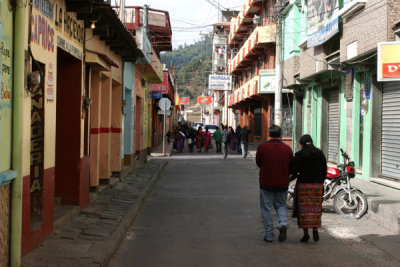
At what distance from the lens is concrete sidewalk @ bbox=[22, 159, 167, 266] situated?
6.05 meters

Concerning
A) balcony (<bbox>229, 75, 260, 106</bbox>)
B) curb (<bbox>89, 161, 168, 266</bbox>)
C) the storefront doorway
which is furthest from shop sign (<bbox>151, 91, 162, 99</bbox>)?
the storefront doorway

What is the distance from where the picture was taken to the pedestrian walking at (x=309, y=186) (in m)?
7.62

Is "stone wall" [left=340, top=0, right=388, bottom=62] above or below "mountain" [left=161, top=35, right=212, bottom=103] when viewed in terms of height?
below

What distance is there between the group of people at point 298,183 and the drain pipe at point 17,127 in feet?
12.1

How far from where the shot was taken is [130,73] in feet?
57.2

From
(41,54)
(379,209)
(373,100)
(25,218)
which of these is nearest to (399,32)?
(373,100)

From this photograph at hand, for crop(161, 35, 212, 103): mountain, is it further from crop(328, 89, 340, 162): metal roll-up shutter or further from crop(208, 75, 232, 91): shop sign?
crop(328, 89, 340, 162): metal roll-up shutter

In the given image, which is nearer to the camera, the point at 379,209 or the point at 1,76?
the point at 1,76

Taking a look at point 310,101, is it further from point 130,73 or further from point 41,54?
point 41,54

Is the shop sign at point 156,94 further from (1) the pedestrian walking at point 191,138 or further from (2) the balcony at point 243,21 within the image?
(2) the balcony at point 243,21

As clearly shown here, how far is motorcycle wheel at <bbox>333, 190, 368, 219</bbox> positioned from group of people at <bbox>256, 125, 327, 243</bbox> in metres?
2.35

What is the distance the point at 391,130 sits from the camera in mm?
12938

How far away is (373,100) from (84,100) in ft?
26.2

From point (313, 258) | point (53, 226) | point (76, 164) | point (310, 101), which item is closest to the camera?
point (313, 258)
